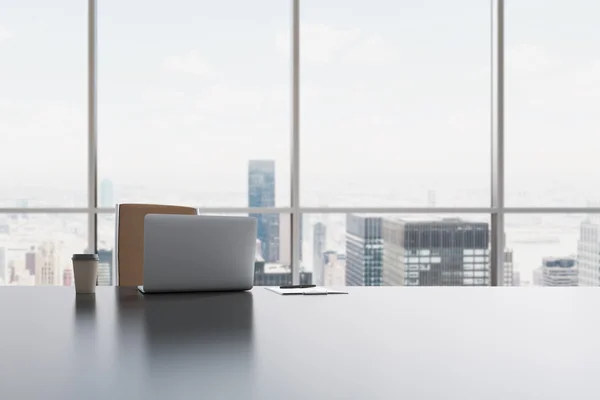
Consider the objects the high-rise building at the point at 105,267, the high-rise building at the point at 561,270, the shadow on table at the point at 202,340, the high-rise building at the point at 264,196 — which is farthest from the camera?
the high-rise building at the point at 561,270

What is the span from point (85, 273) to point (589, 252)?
3994 millimetres

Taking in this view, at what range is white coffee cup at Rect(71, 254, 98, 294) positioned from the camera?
2338 millimetres

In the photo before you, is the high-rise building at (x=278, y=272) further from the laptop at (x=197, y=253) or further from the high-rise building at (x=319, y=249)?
the laptop at (x=197, y=253)

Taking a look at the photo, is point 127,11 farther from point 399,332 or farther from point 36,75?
point 399,332

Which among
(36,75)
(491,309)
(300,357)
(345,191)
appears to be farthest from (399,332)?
(36,75)

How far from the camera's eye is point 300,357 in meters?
1.29

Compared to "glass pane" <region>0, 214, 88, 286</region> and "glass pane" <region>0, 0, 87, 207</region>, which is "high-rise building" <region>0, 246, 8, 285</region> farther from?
"glass pane" <region>0, 0, 87, 207</region>

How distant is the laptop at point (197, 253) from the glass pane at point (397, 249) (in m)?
2.47

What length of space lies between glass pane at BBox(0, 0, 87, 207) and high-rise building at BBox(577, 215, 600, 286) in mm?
3695

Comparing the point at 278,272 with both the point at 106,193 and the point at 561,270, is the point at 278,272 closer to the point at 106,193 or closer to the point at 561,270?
the point at 106,193

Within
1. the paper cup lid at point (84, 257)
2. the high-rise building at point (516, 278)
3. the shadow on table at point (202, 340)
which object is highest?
the paper cup lid at point (84, 257)

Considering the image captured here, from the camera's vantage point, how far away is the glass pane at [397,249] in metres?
4.97

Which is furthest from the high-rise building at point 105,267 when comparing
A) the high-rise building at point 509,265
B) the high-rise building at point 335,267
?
the high-rise building at point 509,265

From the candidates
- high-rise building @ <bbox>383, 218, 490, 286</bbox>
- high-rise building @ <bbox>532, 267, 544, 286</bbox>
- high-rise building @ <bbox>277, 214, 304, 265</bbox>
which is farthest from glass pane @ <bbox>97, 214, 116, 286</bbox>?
high-rise building @ <bbox>532, 267, 544, 286</bbox>
